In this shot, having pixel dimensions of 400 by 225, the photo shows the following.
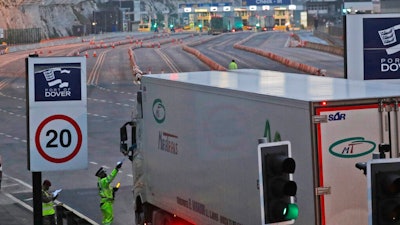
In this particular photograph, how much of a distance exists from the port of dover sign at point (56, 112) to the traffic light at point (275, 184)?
14.7ft

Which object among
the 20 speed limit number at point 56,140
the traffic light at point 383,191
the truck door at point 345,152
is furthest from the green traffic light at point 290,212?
the 20 speed limit number at point 56,140

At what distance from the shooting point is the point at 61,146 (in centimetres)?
1219

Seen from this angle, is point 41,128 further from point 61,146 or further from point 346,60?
point 346,60

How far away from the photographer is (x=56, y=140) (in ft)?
40.4

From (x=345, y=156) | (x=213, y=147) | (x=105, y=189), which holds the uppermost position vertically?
(x=345, y=156)

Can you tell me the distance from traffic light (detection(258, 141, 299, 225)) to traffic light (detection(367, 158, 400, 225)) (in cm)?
91

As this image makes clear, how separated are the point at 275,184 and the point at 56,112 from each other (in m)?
4.89

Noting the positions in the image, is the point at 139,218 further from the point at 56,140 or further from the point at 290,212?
the point at 290,212

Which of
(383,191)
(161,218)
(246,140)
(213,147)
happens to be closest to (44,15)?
(161,218)

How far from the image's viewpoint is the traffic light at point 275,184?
790 centimetres

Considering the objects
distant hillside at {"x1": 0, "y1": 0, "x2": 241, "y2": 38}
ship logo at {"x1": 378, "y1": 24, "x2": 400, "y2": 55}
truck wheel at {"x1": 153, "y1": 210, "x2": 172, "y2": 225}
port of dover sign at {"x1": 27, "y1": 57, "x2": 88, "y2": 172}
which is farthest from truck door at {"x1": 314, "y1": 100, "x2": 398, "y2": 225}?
distant hillside at {"x1": 0, "y1": 0, "x2": 241, "y2": 38}

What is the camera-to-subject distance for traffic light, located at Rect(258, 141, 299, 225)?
7902 millimetres

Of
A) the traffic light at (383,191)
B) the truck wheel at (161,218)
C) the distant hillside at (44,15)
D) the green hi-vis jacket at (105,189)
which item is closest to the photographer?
the traffic light at (383,191)

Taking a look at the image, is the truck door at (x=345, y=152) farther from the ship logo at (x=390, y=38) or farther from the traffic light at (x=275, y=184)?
the ship logo at (x=390, y=38)
